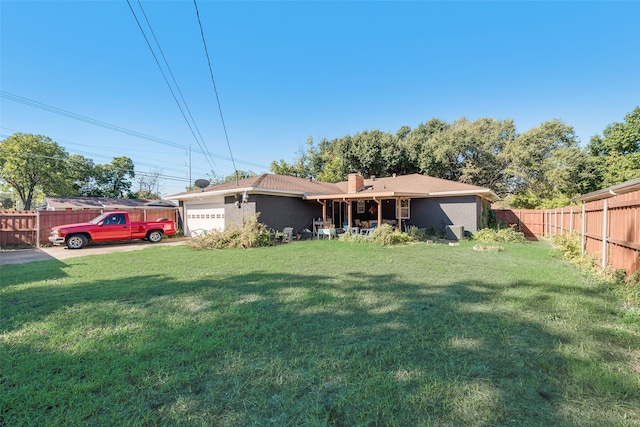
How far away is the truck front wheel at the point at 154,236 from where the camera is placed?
A: 14078 mm

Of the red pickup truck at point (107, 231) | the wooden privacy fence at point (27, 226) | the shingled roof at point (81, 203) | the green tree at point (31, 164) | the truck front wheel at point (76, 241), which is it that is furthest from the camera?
the green tree at point (31, 164)

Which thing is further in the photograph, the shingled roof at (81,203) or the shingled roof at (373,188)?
the shingled roof at (81,203)

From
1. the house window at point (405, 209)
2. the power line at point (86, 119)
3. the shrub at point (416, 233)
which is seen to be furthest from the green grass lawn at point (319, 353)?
the power line at point (86, 119)

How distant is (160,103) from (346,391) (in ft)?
61.7

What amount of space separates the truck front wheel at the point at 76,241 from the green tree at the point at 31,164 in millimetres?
21979

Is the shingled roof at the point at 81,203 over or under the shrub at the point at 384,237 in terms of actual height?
over

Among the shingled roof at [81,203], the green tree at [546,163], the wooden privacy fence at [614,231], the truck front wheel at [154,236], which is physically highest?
the green tree at [546,163]

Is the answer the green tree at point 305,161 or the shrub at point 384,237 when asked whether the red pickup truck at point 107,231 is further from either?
the green tree at point 305,161

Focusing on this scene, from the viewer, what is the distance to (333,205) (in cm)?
1712

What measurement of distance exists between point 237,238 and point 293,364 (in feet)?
31.1

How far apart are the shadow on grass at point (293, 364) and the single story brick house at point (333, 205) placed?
9027 millimetres

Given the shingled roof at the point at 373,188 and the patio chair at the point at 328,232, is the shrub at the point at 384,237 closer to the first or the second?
the patio chair at the point at 328,232

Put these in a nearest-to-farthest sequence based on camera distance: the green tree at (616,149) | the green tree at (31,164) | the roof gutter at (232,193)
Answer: the roof gutter at (232,193) < the green tree at (616,149) < the green tree at (31,164)

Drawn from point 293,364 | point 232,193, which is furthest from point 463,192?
point 293,364
